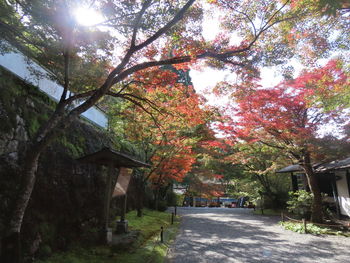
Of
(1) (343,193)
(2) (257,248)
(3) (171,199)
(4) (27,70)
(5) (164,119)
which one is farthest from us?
(3) (171,199)

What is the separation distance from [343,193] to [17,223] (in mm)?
16117

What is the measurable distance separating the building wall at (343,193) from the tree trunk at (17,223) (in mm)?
15647

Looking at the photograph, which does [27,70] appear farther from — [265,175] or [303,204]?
[265,175]

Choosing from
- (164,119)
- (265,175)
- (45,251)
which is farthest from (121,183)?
(265,175)

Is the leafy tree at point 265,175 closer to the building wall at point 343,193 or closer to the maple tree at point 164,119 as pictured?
the building wall at point 343,193

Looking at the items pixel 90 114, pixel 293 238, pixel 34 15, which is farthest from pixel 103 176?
pixel 293 238

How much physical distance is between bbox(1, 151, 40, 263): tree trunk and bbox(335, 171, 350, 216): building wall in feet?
51.3

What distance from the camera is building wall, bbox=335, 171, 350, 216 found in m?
13.3

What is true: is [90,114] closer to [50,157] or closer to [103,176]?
[103,176]

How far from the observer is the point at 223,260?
675cm

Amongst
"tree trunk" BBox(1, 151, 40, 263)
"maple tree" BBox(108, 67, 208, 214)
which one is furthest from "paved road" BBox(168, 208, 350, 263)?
"maple tree" BBox(108, 67, 208, 214)

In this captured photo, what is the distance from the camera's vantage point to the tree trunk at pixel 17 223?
412cm

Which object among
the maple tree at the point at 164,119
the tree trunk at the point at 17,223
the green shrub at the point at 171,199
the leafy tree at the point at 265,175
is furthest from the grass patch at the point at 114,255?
the green shrub at the point at 171,199

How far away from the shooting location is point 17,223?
13.9 feet
